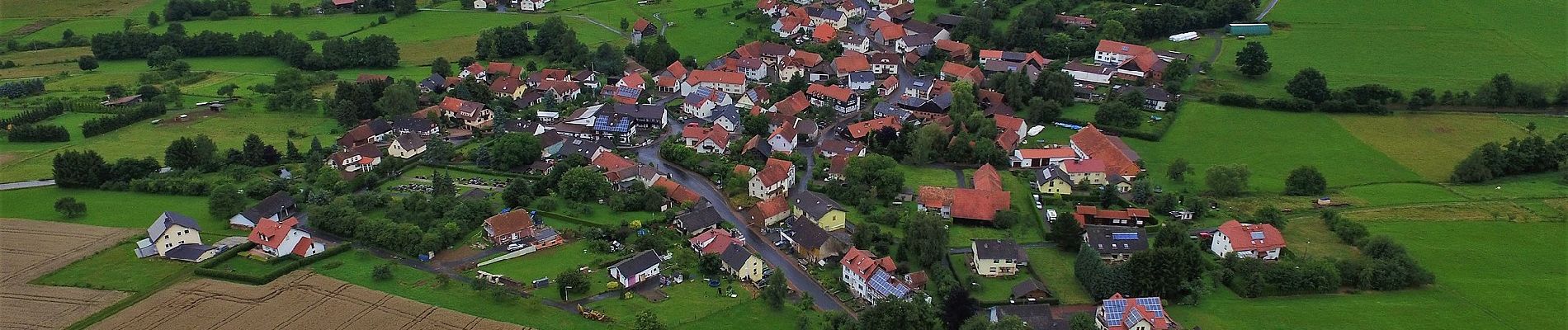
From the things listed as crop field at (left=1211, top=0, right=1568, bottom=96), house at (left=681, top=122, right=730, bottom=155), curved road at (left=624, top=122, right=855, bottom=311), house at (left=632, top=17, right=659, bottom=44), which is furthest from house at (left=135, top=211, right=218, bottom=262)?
crop field at (left=1211, top=0, right=1568, bottom=96)

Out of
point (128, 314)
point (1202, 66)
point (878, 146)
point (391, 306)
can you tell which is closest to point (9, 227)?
→ point (128, 314)

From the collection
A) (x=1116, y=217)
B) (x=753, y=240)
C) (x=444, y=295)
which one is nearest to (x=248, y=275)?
(x=444, y=295)

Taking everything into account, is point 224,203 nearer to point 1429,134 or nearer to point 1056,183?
point 1056,183

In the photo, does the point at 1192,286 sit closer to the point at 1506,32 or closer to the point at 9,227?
the point at 9,227

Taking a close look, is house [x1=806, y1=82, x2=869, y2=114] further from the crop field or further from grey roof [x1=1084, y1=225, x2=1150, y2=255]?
grey roof [x1=1084, y1=225, x2=1150, y2=255]

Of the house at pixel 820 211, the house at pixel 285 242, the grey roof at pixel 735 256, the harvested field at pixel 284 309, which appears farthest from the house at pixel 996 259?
the house at pixel 285 242

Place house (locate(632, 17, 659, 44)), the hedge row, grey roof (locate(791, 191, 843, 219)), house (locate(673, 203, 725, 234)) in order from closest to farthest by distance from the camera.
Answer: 1. the hedge row
2. house (locate(673, 203, 725, 234))
3. grey roof (locate(791, 191, 843, 219))
4. house (locate(632, 17, 659, 44))

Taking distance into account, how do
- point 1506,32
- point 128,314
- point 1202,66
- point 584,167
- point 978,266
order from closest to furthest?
point 128,314
point 978,266
point 584,167
point 1202,66
point 1506,32
